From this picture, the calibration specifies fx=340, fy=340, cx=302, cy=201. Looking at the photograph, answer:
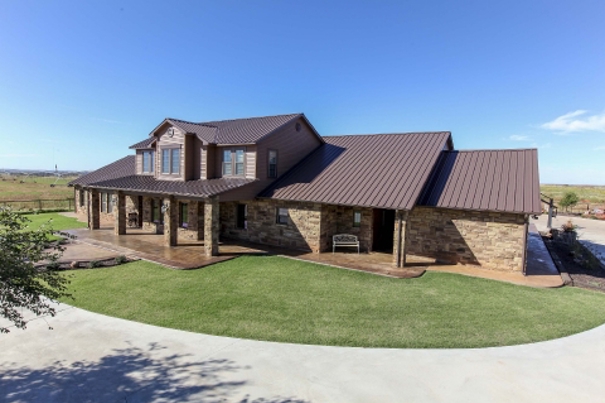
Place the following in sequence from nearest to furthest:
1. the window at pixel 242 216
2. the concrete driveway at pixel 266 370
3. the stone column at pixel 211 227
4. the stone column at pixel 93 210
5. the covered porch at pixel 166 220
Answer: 1. the concrete driveway at pixel 266 370
2. the stone column at pixel 211 227
3. the covered porch at pixel 166 220
4. the window at pixel 242 216
5. the stone column at pixel 93 210

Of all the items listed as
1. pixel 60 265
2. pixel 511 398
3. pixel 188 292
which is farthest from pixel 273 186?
pixel 511 398

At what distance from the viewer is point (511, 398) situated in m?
5.93

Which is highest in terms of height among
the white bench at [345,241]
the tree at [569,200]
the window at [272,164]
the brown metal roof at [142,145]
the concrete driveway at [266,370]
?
the brown metal roof at [142,145]

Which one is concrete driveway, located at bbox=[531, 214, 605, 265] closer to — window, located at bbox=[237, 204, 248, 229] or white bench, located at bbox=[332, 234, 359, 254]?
white bench, located at bbox=[332, 234, 359, 254]

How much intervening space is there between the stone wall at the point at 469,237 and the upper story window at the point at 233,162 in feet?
30.2

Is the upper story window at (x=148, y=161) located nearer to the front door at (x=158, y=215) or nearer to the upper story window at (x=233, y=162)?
the front door at (x=158, y=215)

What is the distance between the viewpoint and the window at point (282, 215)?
56.7 ft

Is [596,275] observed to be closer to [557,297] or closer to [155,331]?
[557,297]

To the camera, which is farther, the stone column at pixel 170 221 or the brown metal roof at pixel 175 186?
the stone column at pixel 170 221

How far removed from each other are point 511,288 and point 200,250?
12.8 metres

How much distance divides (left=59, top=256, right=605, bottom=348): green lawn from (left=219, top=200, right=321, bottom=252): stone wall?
11.3ft

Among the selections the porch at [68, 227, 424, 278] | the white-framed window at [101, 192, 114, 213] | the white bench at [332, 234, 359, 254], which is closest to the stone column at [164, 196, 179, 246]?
the porch at [68, 227, 424, 278]

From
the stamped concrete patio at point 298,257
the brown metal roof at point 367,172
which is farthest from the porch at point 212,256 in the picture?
the brown metal roof at point 367,172

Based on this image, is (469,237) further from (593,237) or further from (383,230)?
(593,237)
